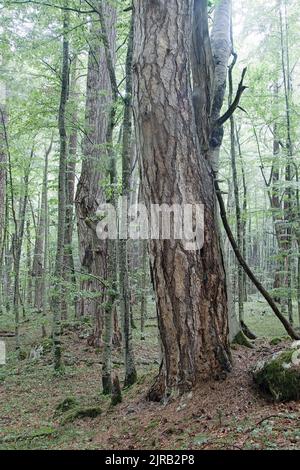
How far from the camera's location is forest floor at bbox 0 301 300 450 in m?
3.35

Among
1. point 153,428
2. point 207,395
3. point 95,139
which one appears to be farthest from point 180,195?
point 95,139

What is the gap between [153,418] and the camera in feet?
13.9

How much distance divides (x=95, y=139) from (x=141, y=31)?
539 cm

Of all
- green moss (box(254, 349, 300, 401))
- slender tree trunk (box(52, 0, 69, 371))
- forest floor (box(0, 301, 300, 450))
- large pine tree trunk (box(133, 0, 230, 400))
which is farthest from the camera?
slender tree trunk (box(52, 0, 69, 371))

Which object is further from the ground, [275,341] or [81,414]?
[275,341]

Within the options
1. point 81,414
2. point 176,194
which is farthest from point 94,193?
point 81,414

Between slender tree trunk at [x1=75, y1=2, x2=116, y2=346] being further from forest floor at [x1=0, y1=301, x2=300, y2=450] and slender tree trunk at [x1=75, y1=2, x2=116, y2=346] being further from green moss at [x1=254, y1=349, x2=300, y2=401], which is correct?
green moss at [x1=254, y1=349, x2=300, y2=401]

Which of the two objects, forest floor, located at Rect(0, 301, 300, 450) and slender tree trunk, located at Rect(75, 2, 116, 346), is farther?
slender tree trunk, located at Rect(75, 2, 116, 346)

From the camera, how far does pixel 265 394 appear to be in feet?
13.1

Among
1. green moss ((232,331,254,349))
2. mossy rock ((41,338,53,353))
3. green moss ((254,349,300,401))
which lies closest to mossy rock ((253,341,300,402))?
green moss ((254,349,300,401))

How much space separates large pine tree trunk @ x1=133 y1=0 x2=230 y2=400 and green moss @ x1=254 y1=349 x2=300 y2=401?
1.68ft

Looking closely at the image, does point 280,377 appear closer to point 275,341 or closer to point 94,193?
point 275,341

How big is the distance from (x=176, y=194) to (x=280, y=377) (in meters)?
2.18

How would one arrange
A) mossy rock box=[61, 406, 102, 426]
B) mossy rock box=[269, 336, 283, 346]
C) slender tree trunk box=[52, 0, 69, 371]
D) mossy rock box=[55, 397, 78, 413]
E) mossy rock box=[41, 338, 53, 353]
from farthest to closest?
mossy rock box=[41, 338, 53, 353] → slender tree trunk box=[52, 0, 69, 371] → mossy rock box=[269, 336, 283, 346] → mossy rock box=[55, 397, 78, 413] → mossy rock box=[61, 406, 102, 426]
